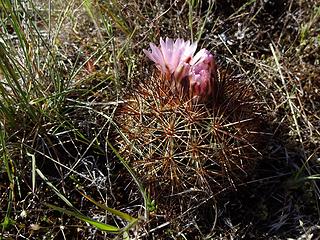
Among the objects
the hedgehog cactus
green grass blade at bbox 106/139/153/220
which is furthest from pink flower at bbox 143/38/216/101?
green grass blade at bbox 106/139/153/220

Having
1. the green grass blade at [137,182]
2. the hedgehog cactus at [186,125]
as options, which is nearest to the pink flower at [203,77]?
the hedgehog cactus at [186,125]

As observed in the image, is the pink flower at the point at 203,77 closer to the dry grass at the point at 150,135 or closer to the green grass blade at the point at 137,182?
the dry grass at the point at 150,135

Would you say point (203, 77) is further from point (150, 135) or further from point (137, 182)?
point (137, 182)

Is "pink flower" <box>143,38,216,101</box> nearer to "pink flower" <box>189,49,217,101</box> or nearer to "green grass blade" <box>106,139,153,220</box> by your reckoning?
"pink flower" <box>189,49,217,101</box>

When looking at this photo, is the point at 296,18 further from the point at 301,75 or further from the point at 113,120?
the point at 113,120

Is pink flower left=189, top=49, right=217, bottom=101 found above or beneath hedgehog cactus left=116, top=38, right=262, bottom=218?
above

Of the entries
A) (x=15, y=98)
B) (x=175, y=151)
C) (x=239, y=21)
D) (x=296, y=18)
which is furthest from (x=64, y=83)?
(x=296, y=18)

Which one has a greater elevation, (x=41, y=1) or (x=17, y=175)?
(x=41, y=1)
